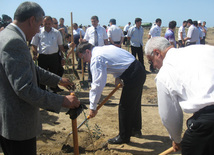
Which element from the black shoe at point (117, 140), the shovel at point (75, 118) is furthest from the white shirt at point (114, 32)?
the shovel at point (75, 118)

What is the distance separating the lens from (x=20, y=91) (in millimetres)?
1666

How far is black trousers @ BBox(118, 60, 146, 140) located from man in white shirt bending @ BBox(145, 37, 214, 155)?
4.38 ft

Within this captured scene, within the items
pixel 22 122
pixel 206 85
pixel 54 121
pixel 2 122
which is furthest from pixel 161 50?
pixel 54 121

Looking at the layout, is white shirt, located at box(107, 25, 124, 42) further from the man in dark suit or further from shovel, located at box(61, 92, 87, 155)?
the man in dark suit

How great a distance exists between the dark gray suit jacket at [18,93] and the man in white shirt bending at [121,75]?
3.67 ft

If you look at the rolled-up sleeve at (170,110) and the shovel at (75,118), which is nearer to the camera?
the rolled-up sleeve at (170,110)

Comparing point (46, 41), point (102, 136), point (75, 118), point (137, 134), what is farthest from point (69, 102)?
point (46, 41)

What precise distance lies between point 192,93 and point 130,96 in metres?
1.71

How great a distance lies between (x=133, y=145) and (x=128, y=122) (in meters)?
0.46

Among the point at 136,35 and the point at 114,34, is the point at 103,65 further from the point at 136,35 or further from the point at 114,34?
the point at 114,34

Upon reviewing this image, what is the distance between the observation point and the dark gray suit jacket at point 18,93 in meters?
1.64

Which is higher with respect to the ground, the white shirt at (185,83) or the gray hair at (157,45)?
the gray hair at (157,45)

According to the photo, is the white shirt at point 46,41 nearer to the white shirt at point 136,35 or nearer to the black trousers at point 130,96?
the black trousers at point 130,96

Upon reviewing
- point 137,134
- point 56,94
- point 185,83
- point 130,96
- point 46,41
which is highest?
point 46,41
